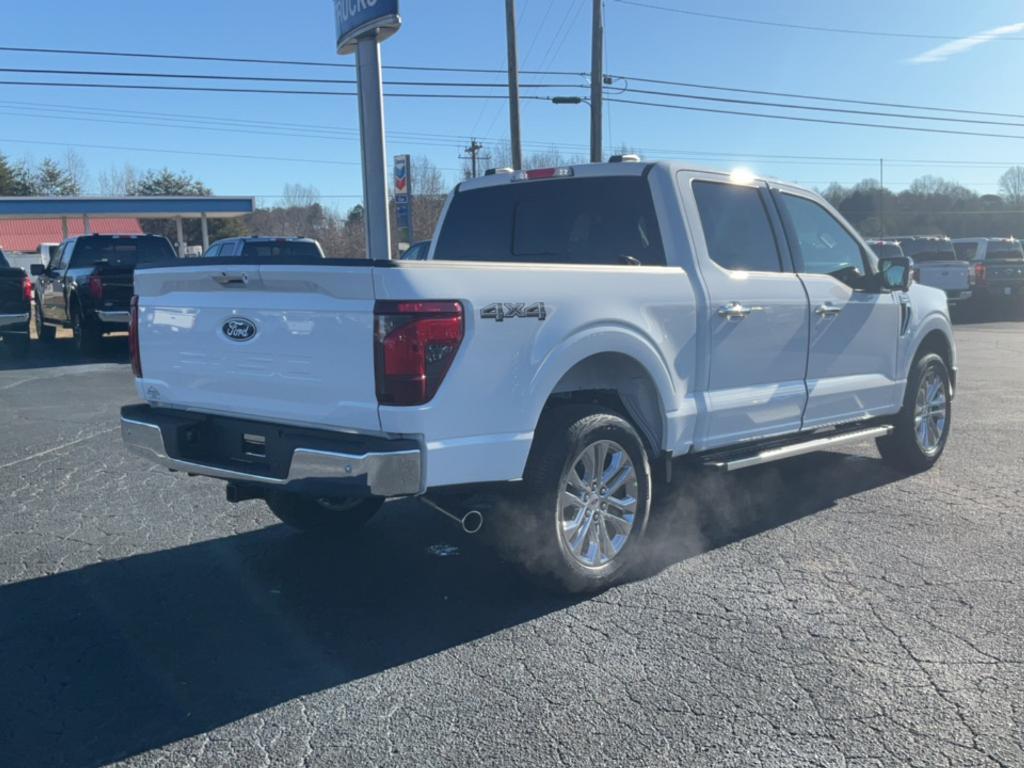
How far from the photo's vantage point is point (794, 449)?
5.79 m

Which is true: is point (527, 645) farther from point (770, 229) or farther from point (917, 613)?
point (770, 229)

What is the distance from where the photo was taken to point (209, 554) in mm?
5348

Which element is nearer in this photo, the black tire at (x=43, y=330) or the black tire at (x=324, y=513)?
the black tire at (x=324, y=513)

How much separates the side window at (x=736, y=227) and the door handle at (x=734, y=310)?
0.27 metres

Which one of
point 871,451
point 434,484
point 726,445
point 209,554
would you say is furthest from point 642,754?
point 871,451

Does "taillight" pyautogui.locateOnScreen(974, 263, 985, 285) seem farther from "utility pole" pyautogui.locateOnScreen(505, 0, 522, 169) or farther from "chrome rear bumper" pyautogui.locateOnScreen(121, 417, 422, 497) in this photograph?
"chrome rear bumper" pyautogui.locateOnScreen(121, 417, 422, 497)

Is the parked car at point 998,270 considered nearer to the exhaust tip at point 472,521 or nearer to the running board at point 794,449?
the running board at point 794,449

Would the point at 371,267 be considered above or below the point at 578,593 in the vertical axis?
above

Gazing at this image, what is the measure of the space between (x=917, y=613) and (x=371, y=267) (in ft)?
9.41

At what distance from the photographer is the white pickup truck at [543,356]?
3.86m

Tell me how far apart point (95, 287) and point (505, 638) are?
41.7ft

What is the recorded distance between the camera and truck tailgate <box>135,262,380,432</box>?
3.87 metres

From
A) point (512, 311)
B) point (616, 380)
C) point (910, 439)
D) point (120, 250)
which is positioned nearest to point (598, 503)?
point (616, 380)

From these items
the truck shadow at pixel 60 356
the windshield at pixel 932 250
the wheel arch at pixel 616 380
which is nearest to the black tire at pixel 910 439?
the wheel arch at pixel 616 380
